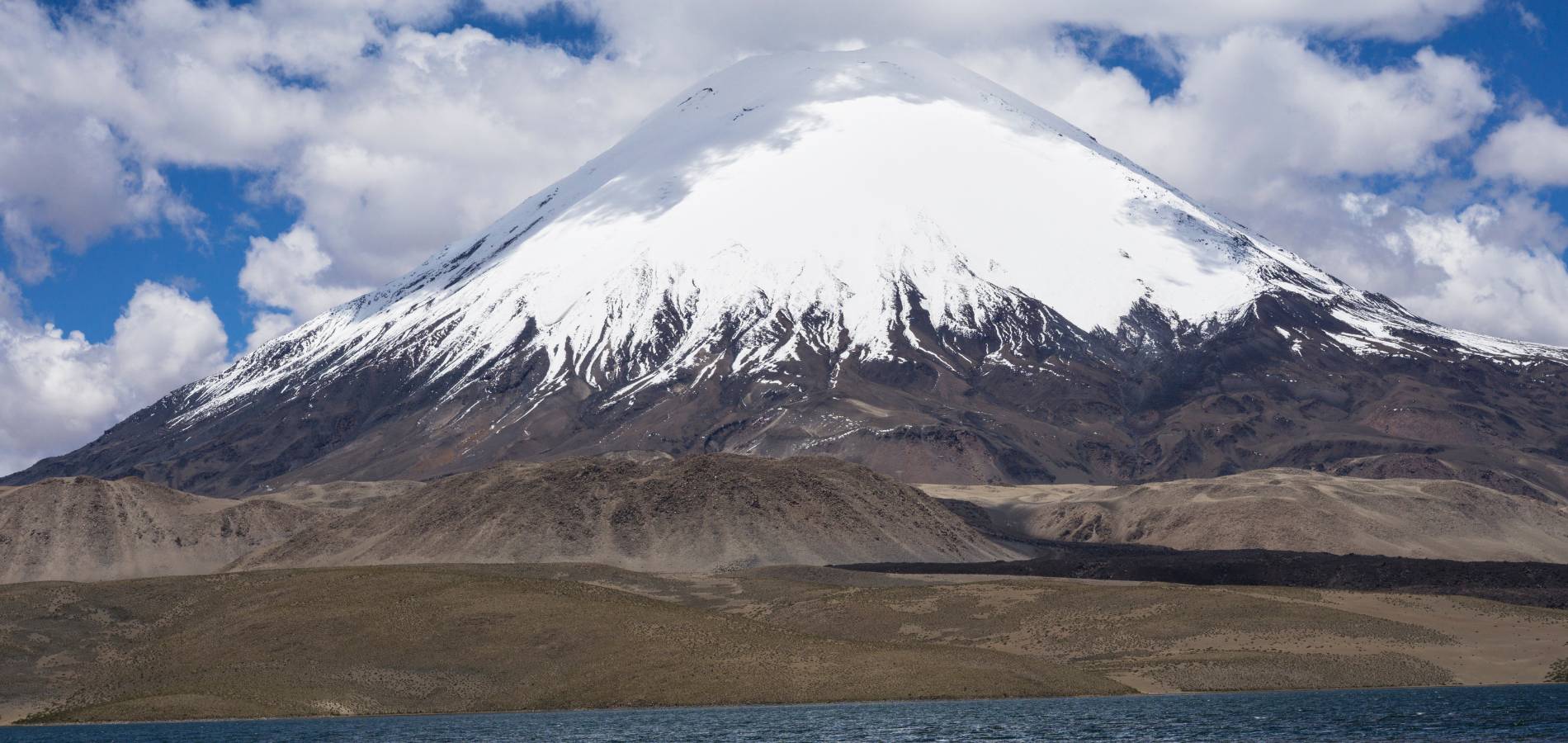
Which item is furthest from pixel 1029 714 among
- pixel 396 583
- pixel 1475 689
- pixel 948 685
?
pixel 396 583

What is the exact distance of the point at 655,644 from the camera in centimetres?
10238

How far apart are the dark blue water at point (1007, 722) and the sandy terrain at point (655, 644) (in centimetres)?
346

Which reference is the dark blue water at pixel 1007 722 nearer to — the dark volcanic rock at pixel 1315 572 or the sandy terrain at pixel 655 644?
the sandy terrain at pixel 655 644

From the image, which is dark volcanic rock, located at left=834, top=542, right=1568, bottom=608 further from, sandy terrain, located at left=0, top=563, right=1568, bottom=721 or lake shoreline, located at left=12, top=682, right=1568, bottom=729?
lake shoreline, located at left=12, top=682, right=1568, bottom=729

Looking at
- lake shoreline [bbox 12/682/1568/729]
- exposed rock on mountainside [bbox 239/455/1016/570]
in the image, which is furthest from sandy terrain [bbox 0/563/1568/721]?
exposed rock on mountainside [bbox 239/455/1016/570]

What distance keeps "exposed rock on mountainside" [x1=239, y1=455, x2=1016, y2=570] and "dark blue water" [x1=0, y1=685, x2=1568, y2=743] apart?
71.6 metres

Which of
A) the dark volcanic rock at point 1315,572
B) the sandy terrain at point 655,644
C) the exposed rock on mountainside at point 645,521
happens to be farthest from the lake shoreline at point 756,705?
the exposed rock on mountainside at point 645,521

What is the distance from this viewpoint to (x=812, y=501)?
583 ft

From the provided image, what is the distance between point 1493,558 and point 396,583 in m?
137

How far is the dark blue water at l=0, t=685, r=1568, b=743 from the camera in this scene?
71.2 m

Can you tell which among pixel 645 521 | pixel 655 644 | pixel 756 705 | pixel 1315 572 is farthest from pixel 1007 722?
pixel 645 521

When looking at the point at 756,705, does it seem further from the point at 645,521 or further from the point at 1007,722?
the point at 645,521

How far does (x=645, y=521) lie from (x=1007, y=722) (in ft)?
320

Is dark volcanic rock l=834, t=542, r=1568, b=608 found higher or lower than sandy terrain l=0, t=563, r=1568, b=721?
higher
